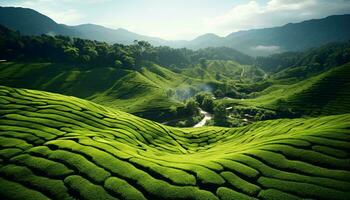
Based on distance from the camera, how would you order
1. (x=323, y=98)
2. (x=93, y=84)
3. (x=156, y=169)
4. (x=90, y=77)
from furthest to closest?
(x=90, y=77) → (x=93, y=84) → (x=323, y=98) → (x=156, y=169)

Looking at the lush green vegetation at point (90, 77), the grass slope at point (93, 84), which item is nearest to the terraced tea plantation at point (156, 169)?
the lush green vegetation at point (90, 77)

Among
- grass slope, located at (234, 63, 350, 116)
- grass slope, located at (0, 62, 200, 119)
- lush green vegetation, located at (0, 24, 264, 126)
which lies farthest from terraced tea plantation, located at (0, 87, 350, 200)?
grass slope, located at (0, 62, 200, 119)

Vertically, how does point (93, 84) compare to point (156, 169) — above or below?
below

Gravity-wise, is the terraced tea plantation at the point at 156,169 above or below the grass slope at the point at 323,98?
above

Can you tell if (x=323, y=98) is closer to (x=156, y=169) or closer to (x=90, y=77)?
(x=156, y=169)

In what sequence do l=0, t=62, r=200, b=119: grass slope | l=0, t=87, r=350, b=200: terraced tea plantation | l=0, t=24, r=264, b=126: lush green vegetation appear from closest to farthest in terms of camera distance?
1. l=0, t=87, r=350, b=200: terraced tea plantation
2. l=0, t=24, r=264, b=126: lush green vegetation
3. l=0, t=62, r=200, b=119: grass slope

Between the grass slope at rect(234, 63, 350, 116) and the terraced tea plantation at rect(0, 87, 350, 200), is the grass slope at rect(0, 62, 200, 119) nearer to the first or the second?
the grass slope at rect(234, 63, 350, 116)

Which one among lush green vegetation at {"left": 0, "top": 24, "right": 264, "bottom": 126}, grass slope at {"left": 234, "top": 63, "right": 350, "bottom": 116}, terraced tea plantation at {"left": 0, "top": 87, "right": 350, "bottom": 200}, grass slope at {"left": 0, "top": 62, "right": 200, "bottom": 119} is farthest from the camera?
grass slope at {"left": 0, "top": 62, "right": 200, "bottom": 119}

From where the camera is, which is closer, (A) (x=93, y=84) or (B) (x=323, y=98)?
A: (B) (x=323, y=98)

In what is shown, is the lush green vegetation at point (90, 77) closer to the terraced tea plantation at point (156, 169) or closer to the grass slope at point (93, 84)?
the grass slope at point (93, 84)

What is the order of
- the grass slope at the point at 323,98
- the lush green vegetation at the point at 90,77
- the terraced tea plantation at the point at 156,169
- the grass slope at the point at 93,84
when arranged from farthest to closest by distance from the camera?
1. the grass slope at the point at 93,84
2. the lush green vegetation at the point at 90,77
3. the grass slope at the point at 323,98
4. the terraced tea plantation at the point at 156,169

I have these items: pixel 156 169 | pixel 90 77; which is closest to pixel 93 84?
pixel 90 77
